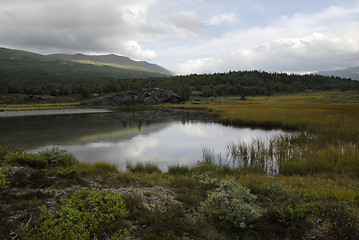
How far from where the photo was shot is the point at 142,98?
110 metres

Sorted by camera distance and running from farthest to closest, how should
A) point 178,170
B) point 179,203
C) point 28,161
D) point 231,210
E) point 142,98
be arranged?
point 142,98 → point 178,170 → point 28,161 → point 179,203 → point 231,210

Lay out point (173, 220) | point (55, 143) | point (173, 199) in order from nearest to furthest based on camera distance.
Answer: point (173, 220)
point (173, 199)
point (55, 143)

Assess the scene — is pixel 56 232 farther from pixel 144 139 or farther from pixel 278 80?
pixel 278 80

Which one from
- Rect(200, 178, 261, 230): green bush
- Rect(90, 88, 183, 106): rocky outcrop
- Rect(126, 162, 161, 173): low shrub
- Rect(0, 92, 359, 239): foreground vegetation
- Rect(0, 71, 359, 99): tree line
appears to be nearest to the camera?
Rect(0, 92, 359, 239): foreground vegetation

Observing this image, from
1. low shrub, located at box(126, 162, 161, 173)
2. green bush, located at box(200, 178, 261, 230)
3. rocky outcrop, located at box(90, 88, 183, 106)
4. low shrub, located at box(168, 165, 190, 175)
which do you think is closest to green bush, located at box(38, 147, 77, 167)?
low shrub, located at box(126, 162, 161, 173)

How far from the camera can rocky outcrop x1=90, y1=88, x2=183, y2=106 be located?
107 m

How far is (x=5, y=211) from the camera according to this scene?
20.0ft

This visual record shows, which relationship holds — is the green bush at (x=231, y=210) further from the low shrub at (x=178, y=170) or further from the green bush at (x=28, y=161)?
the green bush at (x=28, y=161)

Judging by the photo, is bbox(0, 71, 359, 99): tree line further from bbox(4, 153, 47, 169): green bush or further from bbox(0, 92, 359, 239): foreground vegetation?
bbox(0, 92, 359, 239): foreground vegetation

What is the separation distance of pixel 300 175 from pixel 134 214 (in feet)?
32.4

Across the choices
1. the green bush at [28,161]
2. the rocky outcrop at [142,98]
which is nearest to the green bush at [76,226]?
the green bush at [28,161]

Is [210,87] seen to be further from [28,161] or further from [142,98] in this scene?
[28,161]

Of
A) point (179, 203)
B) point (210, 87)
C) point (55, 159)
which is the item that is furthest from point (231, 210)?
point (210, 87)

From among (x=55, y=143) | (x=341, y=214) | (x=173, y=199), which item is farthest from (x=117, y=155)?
(x=341, y=214)
